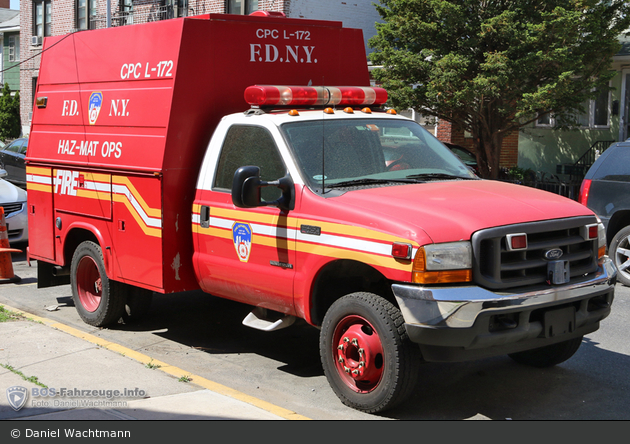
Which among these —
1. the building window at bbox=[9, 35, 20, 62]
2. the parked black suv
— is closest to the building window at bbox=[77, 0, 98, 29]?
the building window at bbox=[9, 35, 20, 62]

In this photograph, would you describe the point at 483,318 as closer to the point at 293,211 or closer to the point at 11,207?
the point at 293,211

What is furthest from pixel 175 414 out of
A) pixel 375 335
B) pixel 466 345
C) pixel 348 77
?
pixel 348 77

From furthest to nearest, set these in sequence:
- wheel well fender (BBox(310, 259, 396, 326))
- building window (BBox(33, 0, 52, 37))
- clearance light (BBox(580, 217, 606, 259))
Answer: building window (BBox(33, 0, 52, 37)) < wheel well fender (BBox(310, 259, 396, 326)) < clearance light (BBox(580, 217, 606, 259))

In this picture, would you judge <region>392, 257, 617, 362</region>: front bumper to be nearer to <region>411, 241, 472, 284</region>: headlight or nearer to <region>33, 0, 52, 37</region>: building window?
<region>411, 241, 472, 284</region>: headlight

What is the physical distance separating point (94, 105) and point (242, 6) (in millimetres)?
18658

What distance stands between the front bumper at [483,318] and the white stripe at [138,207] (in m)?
2.57

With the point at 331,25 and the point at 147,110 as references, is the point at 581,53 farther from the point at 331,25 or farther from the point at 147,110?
the point at 147,110

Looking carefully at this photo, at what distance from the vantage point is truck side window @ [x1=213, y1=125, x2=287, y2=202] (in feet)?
18.6

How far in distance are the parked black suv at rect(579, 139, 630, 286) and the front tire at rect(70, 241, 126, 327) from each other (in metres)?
6.12

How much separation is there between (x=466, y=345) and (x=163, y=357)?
3047 mm

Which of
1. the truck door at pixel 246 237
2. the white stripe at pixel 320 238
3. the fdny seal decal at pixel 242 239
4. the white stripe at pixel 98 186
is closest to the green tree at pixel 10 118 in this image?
the white stripe at pixel 98 186

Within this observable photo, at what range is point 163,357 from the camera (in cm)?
643

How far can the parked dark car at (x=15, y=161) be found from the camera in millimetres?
19297

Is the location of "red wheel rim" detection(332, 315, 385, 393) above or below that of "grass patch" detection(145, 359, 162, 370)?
above
